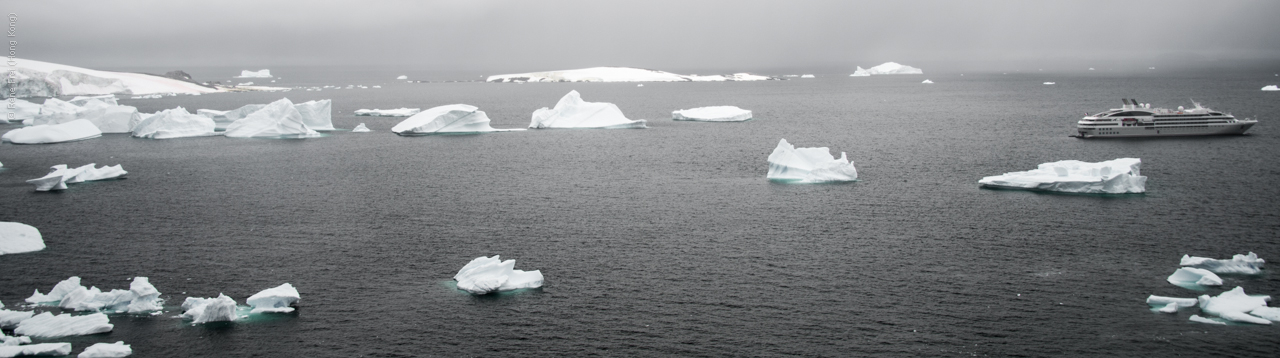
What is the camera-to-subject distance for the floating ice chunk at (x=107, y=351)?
1587cm

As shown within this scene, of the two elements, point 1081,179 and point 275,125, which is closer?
point 1081,179

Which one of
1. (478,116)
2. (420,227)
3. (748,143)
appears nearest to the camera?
(420,227)

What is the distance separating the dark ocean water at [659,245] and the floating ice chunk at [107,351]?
36 cm

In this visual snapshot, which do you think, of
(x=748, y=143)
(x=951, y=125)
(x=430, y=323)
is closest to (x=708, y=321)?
(x=430, y=323)

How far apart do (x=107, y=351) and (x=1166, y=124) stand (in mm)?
51121

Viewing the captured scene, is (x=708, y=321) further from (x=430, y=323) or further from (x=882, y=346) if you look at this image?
(x=430, y=323)

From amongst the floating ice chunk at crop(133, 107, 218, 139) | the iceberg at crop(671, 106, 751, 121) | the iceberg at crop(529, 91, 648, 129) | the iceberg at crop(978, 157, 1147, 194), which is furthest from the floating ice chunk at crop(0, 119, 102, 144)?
the iceberg at crop(978, 157, 1147, 194)

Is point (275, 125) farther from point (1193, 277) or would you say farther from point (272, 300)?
point (1193, 277)

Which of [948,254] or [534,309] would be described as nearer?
[534,309]

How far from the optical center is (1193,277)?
1998 cm

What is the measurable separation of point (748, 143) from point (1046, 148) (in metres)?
15.8

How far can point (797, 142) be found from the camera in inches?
2007

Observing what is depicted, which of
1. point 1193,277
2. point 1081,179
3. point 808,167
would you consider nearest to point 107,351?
point 1193,277

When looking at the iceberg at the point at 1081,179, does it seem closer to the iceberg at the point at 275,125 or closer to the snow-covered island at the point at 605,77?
the iceberg at the point at 275,125
